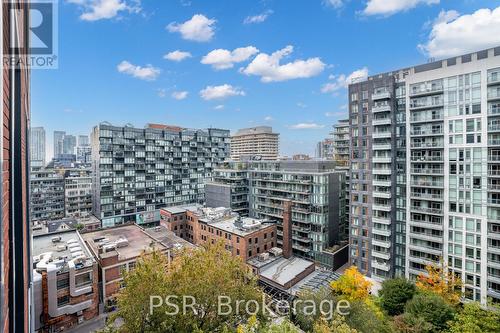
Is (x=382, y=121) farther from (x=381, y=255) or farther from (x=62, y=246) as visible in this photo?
(x=62, y=246)

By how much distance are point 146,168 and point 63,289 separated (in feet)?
169

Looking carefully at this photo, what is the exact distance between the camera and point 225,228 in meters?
45.3

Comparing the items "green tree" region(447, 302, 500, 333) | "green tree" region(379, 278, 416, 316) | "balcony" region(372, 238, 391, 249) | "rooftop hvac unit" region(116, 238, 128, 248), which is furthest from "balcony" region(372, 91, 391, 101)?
"rooftop hvac unit" region(116, 238, 128, 248)

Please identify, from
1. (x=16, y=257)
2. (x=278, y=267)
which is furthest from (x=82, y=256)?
(x=278, y=267)

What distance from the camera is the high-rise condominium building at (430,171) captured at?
3206 centimetres

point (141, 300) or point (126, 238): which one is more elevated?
point (141, 300)

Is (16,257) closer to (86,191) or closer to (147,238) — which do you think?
(147,238)

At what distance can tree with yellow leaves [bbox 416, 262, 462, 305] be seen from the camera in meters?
30.2

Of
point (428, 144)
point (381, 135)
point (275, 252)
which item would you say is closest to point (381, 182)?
point (381, 135)

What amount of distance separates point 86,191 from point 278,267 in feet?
234

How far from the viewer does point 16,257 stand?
10.3m

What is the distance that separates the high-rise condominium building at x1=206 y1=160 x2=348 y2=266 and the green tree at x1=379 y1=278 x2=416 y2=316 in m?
13.4

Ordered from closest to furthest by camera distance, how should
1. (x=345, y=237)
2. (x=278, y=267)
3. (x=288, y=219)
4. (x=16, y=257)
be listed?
(x=16, y=257)
(x=278, y=267)
(x=288, y=219)
(x=345, y=237)

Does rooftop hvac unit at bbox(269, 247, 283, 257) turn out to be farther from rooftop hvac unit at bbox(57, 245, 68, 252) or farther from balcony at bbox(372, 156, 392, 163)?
rooftop hvac unit at bbox(57, 245, 68, 252)
